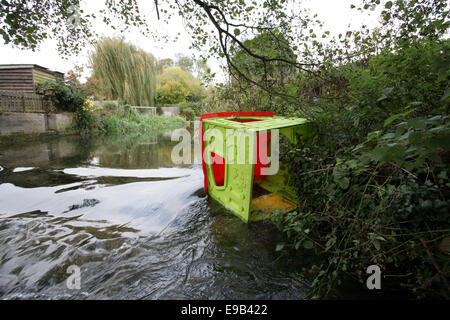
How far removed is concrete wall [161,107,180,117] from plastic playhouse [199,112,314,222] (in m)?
21.9

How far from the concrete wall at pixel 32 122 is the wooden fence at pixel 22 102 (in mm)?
317

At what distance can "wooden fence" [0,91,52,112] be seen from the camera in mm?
9664

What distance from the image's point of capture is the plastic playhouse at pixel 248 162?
9.43ft

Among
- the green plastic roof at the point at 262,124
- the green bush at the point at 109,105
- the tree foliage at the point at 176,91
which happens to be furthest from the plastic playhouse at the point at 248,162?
the tree foliage at the point at 176,91

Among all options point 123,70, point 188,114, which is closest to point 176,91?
point 188,114

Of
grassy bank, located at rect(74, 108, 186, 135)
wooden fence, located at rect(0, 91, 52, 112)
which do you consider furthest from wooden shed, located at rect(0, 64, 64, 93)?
grassy bank, located at rect(74, 108, 186, 135)

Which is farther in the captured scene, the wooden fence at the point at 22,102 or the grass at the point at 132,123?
→ the grass at the point at 132,123

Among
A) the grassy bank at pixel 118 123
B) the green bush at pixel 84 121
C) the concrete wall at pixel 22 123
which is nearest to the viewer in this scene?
the concrete wall at pixel 22 123

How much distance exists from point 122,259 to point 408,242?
102 inches

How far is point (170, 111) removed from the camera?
2547 centimetres

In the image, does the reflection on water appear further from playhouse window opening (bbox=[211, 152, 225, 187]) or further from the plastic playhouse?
playhouse window opening (bbox=[211, 152, 225, 187])

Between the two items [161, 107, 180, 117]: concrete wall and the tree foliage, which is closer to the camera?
[161, 107, 180, 117]: concrete wall

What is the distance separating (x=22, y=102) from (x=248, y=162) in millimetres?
12363

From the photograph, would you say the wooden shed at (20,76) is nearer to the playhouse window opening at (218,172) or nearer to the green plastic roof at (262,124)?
the playhouse window opening at (218,172)
